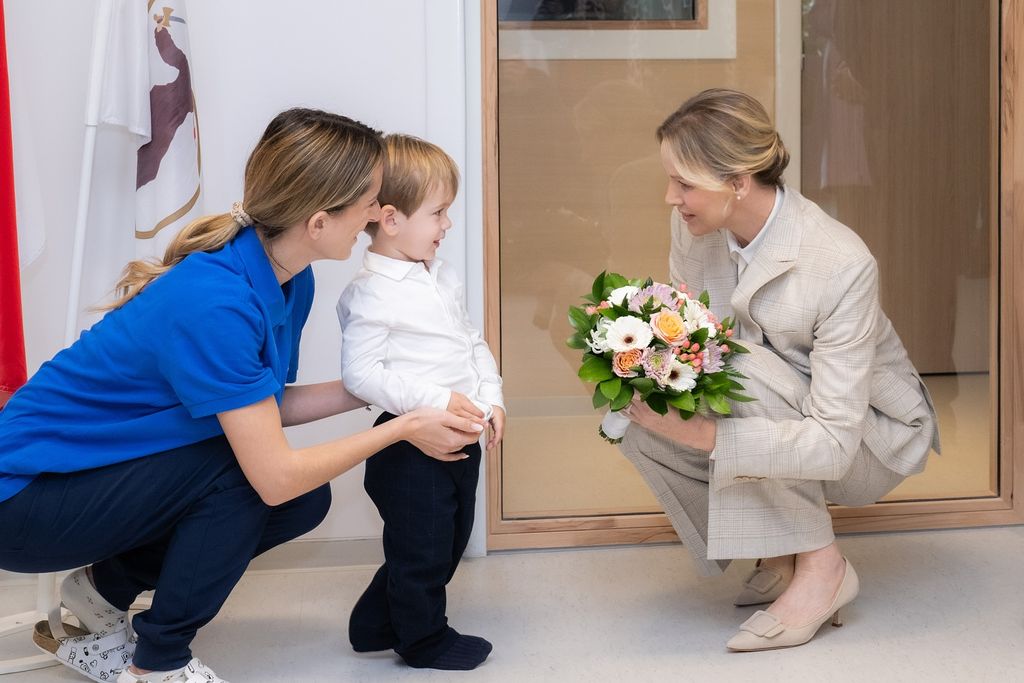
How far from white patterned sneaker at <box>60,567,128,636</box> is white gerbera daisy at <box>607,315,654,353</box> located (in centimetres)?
108

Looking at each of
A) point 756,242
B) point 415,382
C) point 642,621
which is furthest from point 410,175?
point 642,621

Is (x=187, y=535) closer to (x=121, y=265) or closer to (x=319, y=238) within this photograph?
(x=319, y=238)

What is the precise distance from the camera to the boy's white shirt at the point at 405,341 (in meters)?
1.98

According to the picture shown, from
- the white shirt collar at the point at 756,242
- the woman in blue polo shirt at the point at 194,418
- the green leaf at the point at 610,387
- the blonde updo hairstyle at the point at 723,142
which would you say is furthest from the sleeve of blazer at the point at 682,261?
the woman in blue polo shirt at the point at 194,418

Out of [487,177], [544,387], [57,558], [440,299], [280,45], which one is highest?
[280,45]

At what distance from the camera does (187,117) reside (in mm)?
2412

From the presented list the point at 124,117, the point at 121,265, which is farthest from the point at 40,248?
the point at 124,117

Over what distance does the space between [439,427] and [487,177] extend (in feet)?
3.24

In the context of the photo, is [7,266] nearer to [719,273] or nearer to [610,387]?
[610,387]

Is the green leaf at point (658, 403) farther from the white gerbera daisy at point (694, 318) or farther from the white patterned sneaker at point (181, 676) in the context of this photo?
the white patterned sneaker at point (181, 676)

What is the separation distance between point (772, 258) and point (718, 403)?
1.21 feet

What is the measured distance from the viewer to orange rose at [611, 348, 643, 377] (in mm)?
1970

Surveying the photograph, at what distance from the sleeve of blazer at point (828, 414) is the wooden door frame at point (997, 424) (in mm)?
819

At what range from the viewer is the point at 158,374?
72.4 inches
